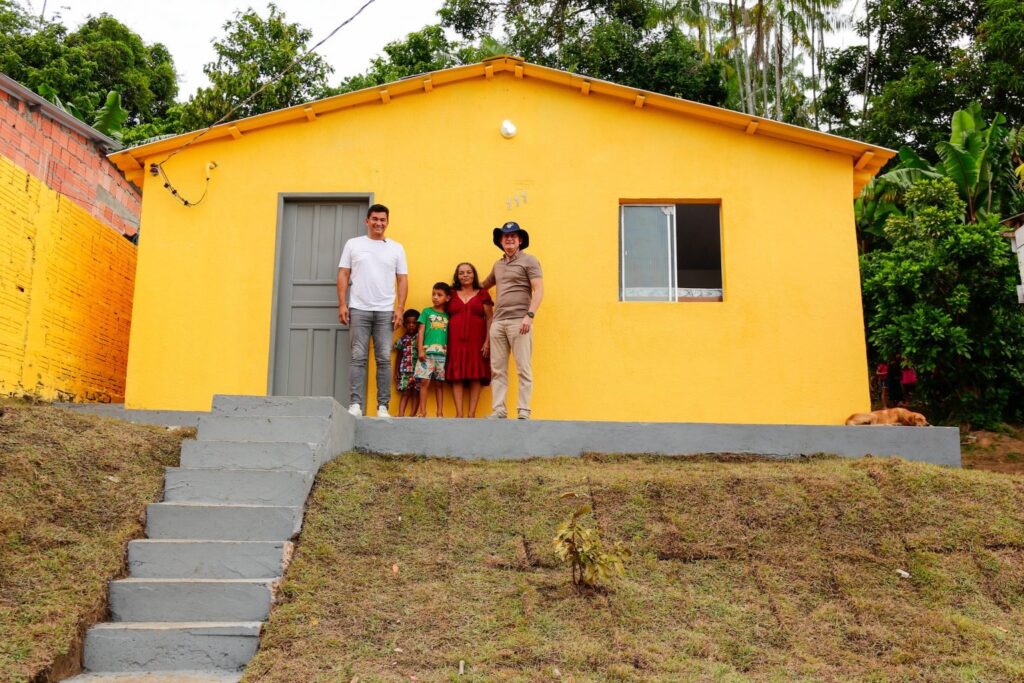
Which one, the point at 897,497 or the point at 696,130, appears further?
the point at 696,130

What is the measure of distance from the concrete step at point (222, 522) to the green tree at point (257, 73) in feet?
42.2

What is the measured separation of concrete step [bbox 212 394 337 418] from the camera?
680cm

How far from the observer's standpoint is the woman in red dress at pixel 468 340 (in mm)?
8617

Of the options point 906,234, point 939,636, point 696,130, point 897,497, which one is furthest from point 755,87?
point 939,636

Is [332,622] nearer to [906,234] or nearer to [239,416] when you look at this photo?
[239,416]

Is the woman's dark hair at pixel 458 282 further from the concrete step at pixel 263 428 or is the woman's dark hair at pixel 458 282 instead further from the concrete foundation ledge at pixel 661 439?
the concrete step at pixel 263 428

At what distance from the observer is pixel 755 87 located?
73.4ft

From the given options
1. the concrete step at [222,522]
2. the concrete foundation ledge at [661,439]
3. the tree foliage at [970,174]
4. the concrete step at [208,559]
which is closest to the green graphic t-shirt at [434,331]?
the concrete foundation ledge at [661,439]

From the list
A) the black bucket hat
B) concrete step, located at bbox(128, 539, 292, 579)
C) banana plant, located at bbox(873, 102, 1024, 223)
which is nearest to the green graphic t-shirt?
the black bucket hat

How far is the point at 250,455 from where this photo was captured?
634 centimetres

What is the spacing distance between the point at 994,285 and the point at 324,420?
9.05 m

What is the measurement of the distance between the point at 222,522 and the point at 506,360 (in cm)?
321

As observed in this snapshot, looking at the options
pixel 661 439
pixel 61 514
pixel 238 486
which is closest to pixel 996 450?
pixel 661 439

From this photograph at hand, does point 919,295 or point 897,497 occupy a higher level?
point 919,295
